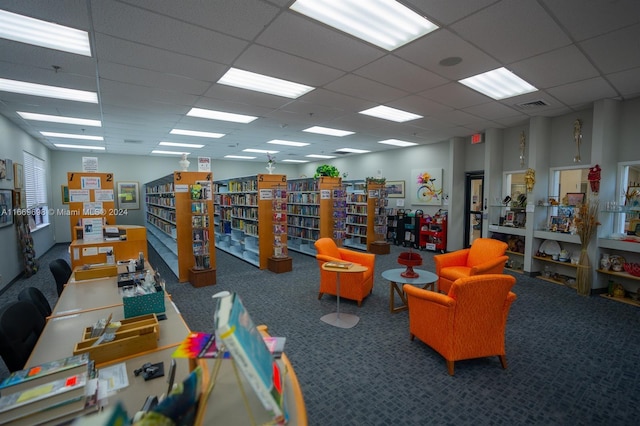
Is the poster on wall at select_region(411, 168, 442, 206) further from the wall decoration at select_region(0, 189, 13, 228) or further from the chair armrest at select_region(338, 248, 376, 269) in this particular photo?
the wall decoration at select_region(0, 189, 13, 228)

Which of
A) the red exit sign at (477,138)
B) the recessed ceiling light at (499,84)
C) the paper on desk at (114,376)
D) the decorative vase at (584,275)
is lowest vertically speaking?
the decorative vase at (584,275)

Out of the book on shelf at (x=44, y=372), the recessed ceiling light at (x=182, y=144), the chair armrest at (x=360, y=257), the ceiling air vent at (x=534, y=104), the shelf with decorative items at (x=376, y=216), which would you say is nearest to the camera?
the book on shelf at (x=44, y=372)

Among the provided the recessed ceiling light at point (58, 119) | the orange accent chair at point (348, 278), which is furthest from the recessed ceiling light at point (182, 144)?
the orange accent chair at point (348, 278)

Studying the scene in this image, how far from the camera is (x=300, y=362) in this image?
9.37 feet

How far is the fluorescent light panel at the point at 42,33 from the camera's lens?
2.51 metres

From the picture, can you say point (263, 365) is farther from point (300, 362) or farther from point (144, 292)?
point (300, 362)

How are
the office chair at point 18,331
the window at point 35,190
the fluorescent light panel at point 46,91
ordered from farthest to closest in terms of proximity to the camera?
the window at point 35,190
the fluorescent light panel at point 46,91
the office chair at point 18,331

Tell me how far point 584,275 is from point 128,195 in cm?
1266

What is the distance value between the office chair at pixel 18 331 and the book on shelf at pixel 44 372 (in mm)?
503

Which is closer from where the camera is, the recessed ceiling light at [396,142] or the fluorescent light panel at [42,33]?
the fluorescent light panel at [42,33]

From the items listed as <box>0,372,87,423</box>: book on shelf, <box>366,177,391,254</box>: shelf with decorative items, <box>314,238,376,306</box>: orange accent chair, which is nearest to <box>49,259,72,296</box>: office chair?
<box>0,372,87,423</box>: book on shelf

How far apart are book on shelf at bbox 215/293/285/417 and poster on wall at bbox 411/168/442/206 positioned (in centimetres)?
824

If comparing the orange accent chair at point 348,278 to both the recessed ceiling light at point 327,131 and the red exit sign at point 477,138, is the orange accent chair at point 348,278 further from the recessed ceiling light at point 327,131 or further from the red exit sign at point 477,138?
the red exit sign at point 477,138

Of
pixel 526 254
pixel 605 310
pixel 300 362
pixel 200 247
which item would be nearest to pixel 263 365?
pixel 300 362
